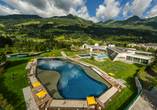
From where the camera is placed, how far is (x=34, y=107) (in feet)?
35.7

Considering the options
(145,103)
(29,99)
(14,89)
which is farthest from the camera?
(14,89)

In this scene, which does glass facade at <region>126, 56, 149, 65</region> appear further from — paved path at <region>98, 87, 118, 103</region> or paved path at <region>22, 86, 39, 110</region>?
paved path at <region>22, 86, 39, 110</region>

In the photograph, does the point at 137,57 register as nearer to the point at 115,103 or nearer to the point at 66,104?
the point at 115,103

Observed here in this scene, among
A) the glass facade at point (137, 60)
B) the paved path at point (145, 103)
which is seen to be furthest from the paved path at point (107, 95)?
the glass facade at point (137, 60)

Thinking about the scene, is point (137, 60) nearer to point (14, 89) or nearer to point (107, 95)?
point (107, 95)

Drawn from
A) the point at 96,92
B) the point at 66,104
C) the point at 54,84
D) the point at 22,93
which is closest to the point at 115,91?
the point at 96,92

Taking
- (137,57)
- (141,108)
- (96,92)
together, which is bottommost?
(96,92)

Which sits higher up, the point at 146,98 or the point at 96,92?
the point at 146,98

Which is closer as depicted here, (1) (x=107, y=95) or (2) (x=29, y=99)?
(2) (x=29, y=99)

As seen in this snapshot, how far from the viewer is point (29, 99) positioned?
40.6 feet

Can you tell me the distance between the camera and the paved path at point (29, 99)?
10910mm

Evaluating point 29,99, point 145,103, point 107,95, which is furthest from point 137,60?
point 29,99

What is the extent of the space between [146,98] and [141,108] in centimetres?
315

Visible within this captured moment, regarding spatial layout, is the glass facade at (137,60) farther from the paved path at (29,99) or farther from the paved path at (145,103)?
the paved path at (29,99)
